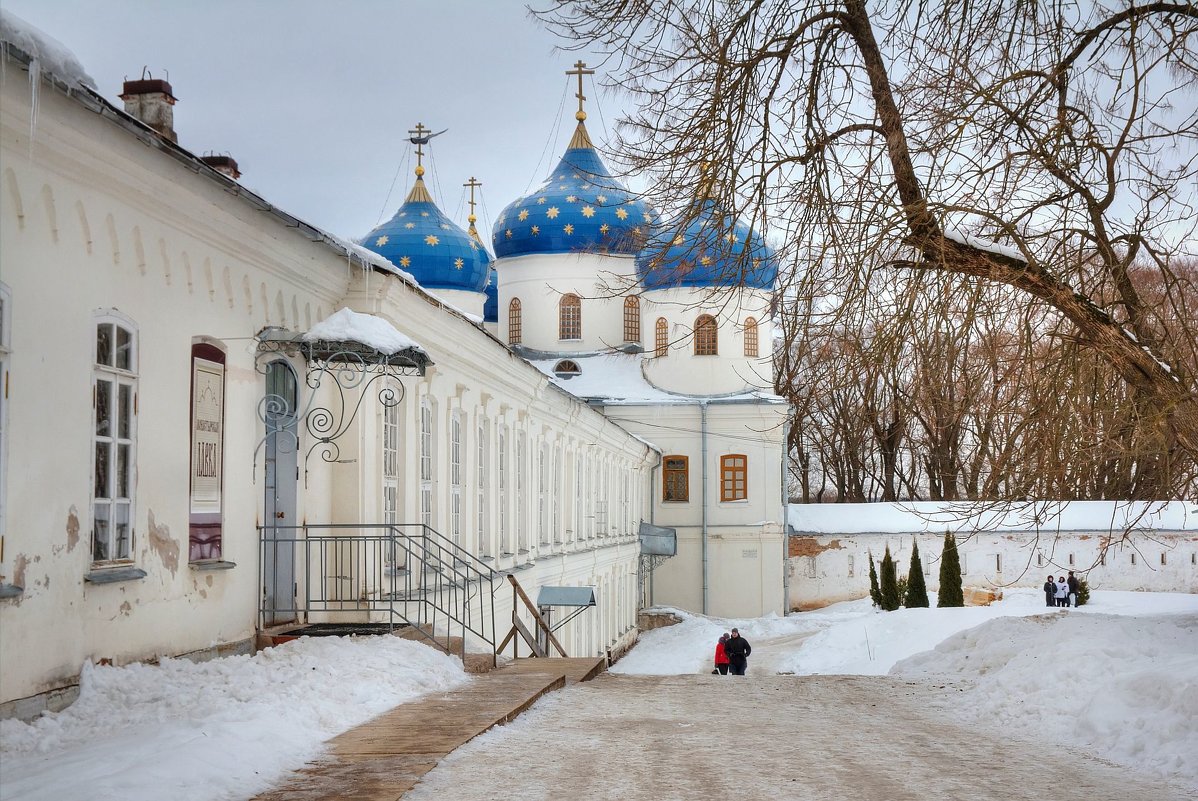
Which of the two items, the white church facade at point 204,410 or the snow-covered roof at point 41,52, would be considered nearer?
the snow-covered roof at point 41,52

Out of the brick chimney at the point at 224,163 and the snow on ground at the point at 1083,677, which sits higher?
the brick chimney at the point at 224,163

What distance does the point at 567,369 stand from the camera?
1646 inches

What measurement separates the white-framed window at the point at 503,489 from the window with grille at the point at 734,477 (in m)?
20.5

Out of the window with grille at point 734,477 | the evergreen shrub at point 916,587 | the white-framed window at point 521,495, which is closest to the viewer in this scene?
the white-framed window at point 521,495

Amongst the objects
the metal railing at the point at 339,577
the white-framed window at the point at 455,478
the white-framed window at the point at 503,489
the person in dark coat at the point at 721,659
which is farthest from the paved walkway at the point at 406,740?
the person in dark coat at the point at 721,659

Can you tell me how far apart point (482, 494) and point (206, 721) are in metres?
11.3

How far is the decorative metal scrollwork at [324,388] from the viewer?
Result: 11.1 m

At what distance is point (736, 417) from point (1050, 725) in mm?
29301

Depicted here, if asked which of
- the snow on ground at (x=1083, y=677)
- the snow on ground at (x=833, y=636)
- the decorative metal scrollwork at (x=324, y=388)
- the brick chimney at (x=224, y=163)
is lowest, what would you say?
the snow on ground at (x=833, y=636)

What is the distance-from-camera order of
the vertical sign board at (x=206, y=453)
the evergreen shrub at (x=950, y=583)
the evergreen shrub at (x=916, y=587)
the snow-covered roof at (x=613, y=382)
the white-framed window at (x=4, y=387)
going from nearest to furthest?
the white-framed window at (x=4, y=387), the vertical sign board at (x=206, y=453), the evergreen shrub at (x=950, y=583), the evergreen shrub at (x=916, y=587), the snow-covered roof at (x=613, y=382)

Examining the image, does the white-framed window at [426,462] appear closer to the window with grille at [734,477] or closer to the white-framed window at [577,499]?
the white-framed window at [577,499]

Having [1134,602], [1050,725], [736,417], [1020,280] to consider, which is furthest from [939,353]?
[1134,602]

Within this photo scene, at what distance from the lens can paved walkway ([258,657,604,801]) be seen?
637 centimetres

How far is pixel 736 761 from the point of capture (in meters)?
7.86
